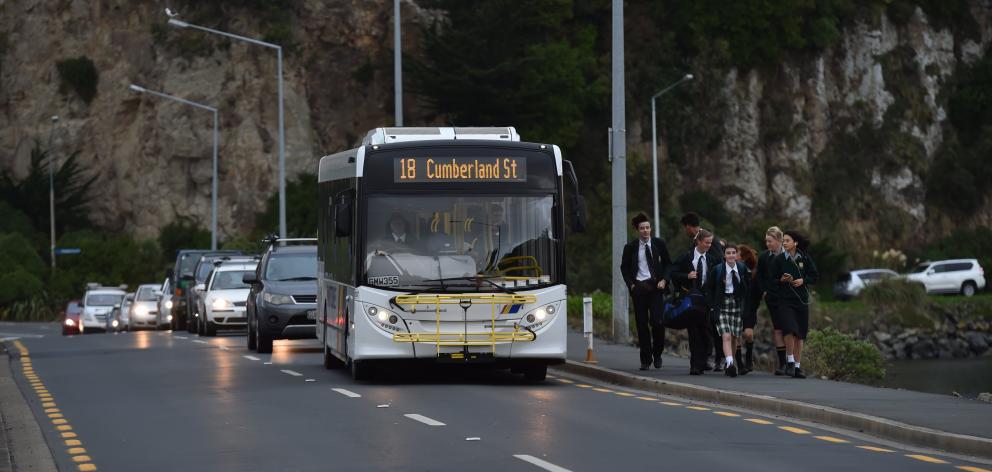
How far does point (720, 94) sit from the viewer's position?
78688mm

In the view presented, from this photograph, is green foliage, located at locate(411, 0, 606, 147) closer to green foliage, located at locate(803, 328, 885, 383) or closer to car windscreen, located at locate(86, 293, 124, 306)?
car windscreen, located at locate(86, 293, 124, 306)

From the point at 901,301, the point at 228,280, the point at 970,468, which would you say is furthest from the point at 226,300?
the point at 901,301

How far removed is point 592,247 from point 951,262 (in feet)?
49.8

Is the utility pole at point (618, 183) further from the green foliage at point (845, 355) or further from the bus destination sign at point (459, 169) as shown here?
the bus destination sign at point (459, 169)

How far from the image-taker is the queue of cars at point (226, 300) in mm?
29875

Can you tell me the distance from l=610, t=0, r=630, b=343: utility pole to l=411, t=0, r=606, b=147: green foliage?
39.2 meters

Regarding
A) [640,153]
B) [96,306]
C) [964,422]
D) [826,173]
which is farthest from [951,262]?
[964,422]

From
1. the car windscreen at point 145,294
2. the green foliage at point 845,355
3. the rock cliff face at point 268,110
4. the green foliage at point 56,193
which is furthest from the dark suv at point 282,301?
the green foliage at point 56,193

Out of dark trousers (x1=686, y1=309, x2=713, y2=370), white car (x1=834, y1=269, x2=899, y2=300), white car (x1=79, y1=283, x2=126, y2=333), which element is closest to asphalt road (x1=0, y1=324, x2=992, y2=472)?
dark trousers (x1=686, y1=309, x2=713, y2=370)

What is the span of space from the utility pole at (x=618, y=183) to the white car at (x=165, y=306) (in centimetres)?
2404

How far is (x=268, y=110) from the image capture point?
78562mm

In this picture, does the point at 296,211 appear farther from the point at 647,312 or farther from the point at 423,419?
the point at 423,419

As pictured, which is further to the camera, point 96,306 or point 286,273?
point 96,306

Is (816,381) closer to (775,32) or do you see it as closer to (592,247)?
(592,247)
